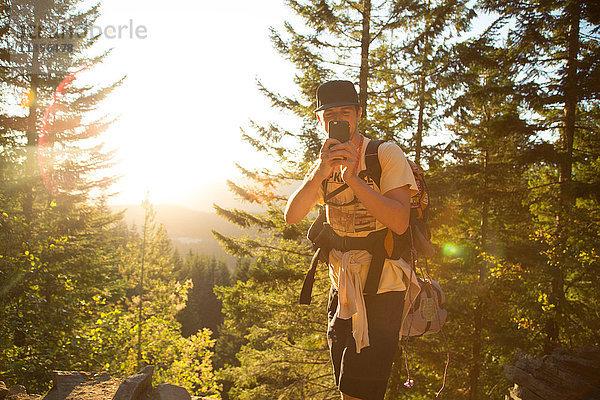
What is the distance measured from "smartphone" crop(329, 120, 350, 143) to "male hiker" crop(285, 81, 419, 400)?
0.04 m

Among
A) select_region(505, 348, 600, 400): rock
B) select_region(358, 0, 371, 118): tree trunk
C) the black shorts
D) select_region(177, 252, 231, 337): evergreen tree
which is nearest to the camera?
the black shorts

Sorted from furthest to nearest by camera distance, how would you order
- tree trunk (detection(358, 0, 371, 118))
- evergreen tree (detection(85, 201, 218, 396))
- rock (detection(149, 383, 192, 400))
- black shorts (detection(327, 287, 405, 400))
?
evergreen tree (detection(85, 201, 218, 396)) → tree trunk (detection(358, 0, 371, 118)) → rock (detection(149, 383, 192, 400)) → black shorts (detection(327, 287, 405, 400))

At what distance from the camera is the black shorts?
2141 millimetres

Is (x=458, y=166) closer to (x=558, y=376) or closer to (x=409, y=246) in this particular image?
(x=558, y=376)

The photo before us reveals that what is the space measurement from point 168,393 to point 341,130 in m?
4.01

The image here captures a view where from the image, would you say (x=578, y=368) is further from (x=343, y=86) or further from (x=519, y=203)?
(x=343, y=86)

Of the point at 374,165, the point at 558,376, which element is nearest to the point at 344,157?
the point at 374,165

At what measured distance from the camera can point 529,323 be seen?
1085cm

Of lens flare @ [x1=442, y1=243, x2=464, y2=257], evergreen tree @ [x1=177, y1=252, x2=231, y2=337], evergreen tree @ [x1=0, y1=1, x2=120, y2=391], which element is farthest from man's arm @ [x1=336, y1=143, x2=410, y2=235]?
evergreen tree @ [x1=177, y1=252, x2=231, y2=337]

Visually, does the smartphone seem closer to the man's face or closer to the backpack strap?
the man's face

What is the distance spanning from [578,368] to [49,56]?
19.4 m

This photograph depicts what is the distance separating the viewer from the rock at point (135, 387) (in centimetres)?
362

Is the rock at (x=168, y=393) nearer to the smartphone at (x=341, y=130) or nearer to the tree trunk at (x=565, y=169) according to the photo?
the smartphone at (x=341, y=130)

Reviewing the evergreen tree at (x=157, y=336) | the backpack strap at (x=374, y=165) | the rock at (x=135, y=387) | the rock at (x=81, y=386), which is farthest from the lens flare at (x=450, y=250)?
the evergreen tree at (x=157, y=336)
